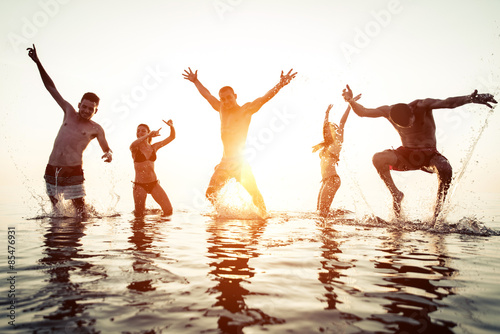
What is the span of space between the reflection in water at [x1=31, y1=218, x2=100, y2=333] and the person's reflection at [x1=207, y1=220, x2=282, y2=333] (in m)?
0.71

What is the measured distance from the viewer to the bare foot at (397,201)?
22.1 feet

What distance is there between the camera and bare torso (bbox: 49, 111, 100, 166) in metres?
6.53

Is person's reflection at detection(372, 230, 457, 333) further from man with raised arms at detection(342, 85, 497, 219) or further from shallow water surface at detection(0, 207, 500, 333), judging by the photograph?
man with raised arms at detection(342, 85, 497, 219)

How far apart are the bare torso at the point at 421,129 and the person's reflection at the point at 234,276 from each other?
3.94 metres

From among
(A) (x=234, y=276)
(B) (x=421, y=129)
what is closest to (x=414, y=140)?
(B) (x=421, y=129)

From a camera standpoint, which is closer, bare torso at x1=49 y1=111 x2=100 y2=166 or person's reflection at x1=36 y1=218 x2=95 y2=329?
person's reflection at x1=36 y1=218 x2=95 y2=329

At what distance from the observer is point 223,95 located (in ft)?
22.9

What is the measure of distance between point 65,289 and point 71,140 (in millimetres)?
5236

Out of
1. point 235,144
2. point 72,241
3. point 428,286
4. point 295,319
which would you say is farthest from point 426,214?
point 72,241

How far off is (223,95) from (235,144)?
111cm

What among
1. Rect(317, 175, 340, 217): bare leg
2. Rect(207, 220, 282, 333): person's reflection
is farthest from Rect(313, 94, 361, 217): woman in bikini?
Rect(207, 220, 282, 333): person's reflection

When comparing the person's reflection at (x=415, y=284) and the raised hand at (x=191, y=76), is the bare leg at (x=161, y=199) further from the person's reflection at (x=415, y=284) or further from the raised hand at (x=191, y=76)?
the person's reflection at (x=415, y=284)

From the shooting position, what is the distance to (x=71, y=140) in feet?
21.5

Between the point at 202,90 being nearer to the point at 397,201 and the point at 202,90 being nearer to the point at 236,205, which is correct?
the point at 236,205
